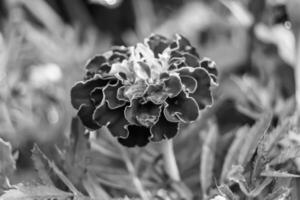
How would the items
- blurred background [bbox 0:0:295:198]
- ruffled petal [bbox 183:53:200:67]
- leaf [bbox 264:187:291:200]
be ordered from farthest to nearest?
blurred background [bbox 0:0:295:198] < ruffled petal [bbox 183:53:200:67] < leaf [bbox 264:187:291:200]

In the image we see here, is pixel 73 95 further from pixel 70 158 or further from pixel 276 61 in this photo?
pixel 276 61

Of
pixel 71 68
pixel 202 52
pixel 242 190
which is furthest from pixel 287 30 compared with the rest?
pixel 242 190

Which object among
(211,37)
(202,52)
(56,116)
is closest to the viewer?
(56,116)

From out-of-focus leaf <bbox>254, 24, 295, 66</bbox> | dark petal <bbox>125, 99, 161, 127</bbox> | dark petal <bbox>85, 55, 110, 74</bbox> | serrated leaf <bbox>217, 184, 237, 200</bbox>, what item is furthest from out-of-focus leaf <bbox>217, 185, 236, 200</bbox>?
out-of-focus leaf <bbox>254, 24, 295, 66</bbox>

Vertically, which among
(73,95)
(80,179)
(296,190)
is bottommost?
(296,190)

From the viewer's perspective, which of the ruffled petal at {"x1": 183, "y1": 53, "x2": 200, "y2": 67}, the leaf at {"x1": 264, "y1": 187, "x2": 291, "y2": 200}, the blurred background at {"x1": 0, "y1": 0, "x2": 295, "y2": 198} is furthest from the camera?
the blurred background at {"x1": 0, "y1": 0, "x2": 295, "y2": 198}

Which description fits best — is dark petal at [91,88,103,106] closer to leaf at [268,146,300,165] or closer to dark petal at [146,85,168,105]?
dark petal at [146,85,168,105]
